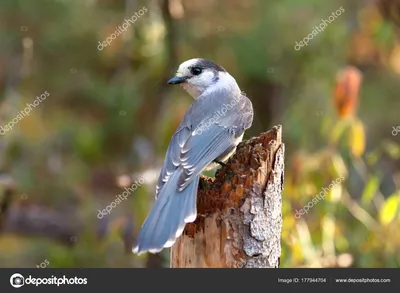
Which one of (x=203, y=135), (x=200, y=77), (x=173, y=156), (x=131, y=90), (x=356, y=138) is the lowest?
(x=173, y=156)

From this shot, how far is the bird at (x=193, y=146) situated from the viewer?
9.09 ft

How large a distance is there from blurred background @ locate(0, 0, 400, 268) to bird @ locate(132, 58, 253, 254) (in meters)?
1.17

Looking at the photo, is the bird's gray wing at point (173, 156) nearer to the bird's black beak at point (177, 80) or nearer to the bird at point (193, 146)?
the bird at point (193, 146)

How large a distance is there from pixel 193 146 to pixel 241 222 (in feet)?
2.03

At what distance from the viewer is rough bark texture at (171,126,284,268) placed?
A: 276 centimetres

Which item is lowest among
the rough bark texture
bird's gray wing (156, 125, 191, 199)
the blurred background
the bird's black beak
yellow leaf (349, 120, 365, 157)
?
the rough bark texture

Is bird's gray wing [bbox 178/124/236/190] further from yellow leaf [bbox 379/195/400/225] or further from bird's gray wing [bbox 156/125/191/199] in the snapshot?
yellow leaf [bbox 379/195/400/225]

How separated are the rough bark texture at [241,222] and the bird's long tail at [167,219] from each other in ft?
0.22

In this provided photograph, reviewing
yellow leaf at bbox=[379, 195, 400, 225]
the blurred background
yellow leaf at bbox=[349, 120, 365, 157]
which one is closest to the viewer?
yellow leaf at bbox=[379, 195, 400, 225]

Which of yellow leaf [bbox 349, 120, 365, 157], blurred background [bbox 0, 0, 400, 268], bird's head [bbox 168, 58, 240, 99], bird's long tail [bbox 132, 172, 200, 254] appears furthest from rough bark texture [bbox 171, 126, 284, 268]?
blurred background [bbox 0, 0, 400, 268]

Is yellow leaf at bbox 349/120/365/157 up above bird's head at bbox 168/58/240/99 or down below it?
below

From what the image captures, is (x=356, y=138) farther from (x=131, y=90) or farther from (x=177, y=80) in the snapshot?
(x=131, y=90)

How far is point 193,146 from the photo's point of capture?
328cm

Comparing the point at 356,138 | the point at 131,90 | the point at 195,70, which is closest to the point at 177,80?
the point at 195,70
